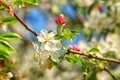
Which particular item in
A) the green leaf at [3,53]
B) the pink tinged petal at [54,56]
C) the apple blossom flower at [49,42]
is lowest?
the pink tinged petal at [54,56]

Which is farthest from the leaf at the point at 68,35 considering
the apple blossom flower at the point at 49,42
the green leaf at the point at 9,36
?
the green leaf at the point at 9,36

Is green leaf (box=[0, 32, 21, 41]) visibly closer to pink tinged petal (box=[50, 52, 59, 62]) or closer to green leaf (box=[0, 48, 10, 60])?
green leaf (box=[0, 48, 10, 60])

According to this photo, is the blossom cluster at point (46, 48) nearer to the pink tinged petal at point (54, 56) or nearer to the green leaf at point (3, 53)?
the pink tinged petal at point (54, 56)

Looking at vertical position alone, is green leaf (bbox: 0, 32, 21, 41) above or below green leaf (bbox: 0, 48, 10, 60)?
above

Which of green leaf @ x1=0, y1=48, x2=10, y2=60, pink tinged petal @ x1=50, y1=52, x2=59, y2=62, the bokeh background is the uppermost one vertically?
green leaf @ x1=0, y1=48, x2=10, y2=60

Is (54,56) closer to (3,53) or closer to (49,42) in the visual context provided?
(49,42)

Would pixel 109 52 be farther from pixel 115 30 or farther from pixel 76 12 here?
pixel 76 12

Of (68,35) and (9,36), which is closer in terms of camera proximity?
(68,35)

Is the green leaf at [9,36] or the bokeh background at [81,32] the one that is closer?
the green leaf at [9,36]

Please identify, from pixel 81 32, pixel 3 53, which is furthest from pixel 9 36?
pixel 81 32

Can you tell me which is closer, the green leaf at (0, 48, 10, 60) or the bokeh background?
the green leaf at (0, 48, 10, 60)

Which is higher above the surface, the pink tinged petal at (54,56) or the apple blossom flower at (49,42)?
the apple blossom flower at (49,42)

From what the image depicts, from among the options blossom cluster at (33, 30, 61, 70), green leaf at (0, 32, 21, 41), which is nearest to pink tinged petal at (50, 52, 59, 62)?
blossom cluster at (33, 30, 61, 70)

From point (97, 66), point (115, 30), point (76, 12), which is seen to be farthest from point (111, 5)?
point (76, 12)
